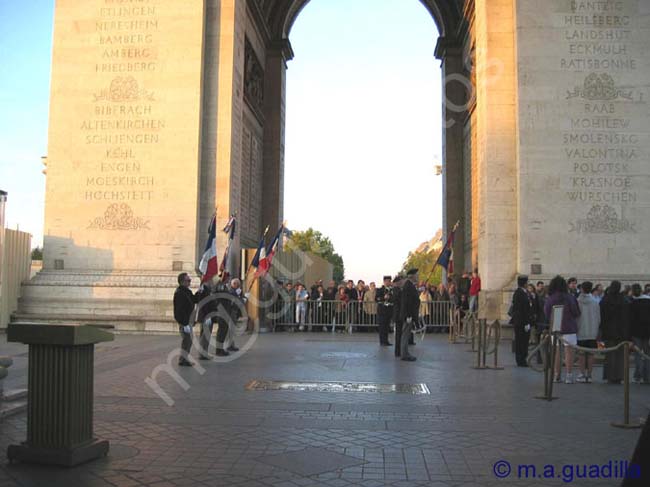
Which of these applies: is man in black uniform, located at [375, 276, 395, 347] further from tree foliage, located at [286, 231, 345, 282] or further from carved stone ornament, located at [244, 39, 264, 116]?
tree foliage, located at [286, 231, 345, 282]

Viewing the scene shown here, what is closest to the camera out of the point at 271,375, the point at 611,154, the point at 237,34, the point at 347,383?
the point at 347,383

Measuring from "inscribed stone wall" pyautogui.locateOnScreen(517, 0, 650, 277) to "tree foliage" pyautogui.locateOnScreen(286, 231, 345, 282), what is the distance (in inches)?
3094

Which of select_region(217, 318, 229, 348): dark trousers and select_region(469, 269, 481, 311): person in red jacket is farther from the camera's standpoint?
select_region(469, 269, 481, 311): person in red jacket

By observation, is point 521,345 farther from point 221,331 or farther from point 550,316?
point 221,331

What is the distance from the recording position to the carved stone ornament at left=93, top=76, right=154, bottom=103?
20859mm

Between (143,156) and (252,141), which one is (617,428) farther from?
(252,141)

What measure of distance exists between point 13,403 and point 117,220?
12.9 metres

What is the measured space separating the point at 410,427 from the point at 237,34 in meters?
18.0

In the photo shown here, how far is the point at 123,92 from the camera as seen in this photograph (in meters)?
20.9

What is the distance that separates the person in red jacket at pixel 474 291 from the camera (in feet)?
67.8

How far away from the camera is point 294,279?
27.4 metres

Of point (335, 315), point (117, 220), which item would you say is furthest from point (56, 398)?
point (335, 315)

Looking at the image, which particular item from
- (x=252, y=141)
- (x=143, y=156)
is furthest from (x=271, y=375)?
(x=252, y=141)

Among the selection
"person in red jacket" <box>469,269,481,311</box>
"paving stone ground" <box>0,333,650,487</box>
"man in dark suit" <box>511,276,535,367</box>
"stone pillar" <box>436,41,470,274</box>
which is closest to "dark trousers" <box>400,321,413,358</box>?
"paving stone ground" <box>0,333,650,487</box>
